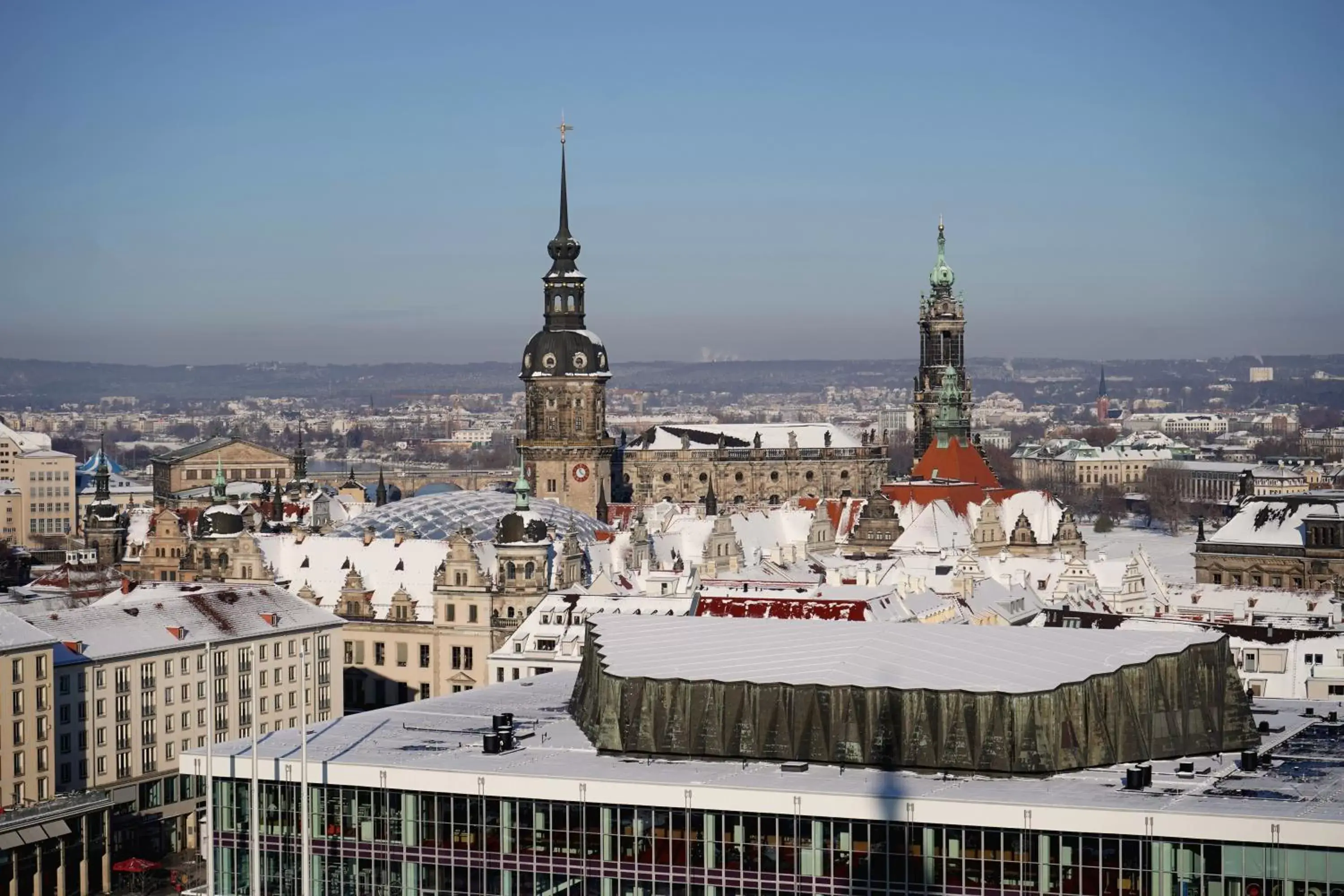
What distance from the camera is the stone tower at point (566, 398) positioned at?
147500 mm

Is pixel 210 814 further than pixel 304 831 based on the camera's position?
Yes

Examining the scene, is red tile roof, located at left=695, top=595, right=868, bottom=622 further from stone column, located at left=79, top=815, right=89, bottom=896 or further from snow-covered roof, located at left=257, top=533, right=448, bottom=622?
stone column, located at left=79, top=815, right=89, bottom=896

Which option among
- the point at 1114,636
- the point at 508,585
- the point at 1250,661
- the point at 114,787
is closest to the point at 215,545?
the point at 508,585

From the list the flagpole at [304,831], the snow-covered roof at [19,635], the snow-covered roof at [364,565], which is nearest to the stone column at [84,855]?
the snow-covered roof at [19,635]

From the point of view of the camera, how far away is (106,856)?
3083 inches

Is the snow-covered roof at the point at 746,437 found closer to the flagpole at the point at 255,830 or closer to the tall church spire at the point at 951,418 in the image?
the tall church spire at the point at 951,418

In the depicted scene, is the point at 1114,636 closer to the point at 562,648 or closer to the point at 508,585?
the point at 562,648

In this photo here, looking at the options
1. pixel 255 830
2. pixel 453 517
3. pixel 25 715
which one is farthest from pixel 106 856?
pixel 453 517

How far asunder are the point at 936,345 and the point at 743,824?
13126 cm

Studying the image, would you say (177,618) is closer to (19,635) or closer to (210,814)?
(19,635)

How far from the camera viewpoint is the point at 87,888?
76875 mm

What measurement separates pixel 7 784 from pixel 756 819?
29.5 m

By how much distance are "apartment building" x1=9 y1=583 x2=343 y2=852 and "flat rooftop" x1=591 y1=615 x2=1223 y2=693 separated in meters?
15.1

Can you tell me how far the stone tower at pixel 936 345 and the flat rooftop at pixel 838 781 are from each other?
4457 inches
